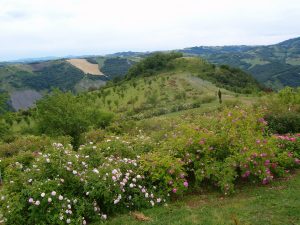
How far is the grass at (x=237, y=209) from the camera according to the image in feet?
20.9

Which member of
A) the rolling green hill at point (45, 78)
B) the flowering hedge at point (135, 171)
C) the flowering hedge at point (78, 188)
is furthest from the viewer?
Answer: the rolling green hill at point (45, 78)

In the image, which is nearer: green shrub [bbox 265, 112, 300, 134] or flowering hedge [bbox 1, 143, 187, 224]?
flowering hedge [bbox 1, 143, 187, 224]

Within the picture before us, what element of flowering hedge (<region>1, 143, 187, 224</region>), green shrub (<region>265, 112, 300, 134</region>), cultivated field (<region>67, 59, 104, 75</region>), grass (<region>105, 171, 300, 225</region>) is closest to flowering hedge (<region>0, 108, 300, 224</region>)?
flowering hedge (<region>1, 143, 187, 224</region>)

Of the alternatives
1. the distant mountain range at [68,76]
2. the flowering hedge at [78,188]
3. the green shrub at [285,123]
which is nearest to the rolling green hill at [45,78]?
the distant mountain range at [68,76]

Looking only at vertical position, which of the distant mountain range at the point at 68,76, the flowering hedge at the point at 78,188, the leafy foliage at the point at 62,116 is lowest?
the distant mountain range at the point at 68,76

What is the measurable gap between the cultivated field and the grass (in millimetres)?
132449

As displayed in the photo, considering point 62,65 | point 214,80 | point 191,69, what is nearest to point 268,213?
point 214,80

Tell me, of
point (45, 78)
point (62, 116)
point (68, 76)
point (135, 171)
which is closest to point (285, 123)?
point (135, 171)

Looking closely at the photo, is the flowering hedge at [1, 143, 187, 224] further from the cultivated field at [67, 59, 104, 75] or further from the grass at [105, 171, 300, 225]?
the cultivated field at [67, 59, 104, 75]

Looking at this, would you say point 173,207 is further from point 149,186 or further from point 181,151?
point 181,151

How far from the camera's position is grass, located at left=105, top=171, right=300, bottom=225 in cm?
638

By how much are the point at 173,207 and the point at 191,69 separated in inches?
2921

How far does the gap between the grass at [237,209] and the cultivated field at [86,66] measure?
132 m

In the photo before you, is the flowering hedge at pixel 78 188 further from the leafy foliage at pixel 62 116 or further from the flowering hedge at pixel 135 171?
the leafy foliage at pixel 62 116
